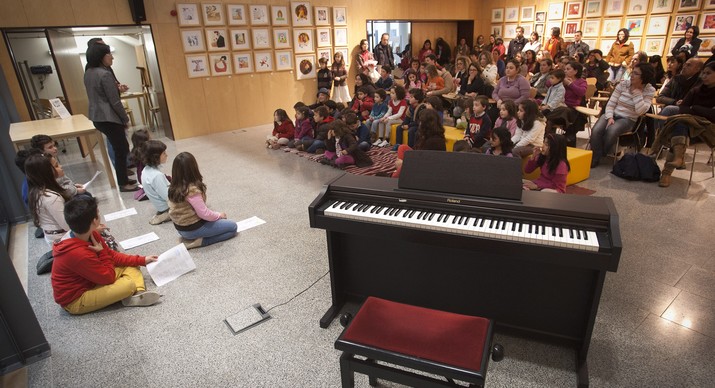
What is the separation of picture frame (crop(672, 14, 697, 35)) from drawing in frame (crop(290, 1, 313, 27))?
296 inches

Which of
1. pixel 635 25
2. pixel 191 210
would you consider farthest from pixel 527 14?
pixel 191 210

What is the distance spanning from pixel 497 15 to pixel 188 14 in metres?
8.23

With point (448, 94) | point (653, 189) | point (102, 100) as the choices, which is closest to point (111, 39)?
point (102, 100)

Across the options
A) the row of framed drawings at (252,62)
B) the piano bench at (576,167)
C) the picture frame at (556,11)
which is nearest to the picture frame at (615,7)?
the picture frame at (556,11)

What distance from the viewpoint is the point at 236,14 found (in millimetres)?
7590

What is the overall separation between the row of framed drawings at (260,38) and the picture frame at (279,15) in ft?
0.42

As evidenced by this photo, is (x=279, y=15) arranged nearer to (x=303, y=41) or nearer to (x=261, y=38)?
(x=261, y=38)

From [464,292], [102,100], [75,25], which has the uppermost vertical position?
[75,25]

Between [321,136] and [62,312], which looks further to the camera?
[321,136]

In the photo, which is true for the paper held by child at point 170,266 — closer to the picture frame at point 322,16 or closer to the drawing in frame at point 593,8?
the picture frame at point 322,16

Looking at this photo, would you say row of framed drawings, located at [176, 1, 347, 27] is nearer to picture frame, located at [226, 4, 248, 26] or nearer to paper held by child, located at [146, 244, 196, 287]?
picture frame, located at [226, 4, 248, 26]

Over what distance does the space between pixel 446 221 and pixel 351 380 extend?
0.85m

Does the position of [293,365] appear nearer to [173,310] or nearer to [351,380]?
[351,380]

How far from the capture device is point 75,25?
626 cm
